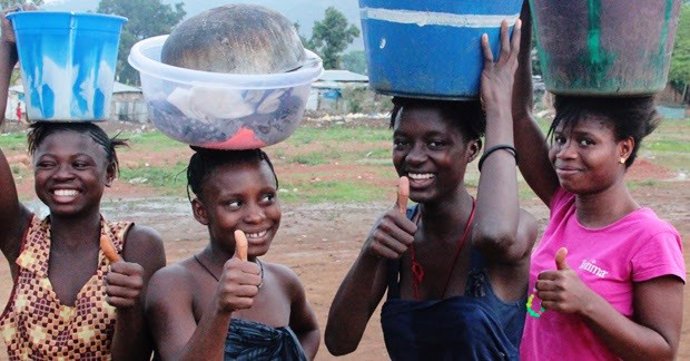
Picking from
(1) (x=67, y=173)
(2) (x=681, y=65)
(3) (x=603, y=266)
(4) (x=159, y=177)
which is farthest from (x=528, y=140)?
(2) (x=681, y=65)

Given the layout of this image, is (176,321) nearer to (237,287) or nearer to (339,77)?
(237,287)

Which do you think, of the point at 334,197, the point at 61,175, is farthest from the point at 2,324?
the point at 334,197

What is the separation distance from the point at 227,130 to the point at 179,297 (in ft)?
1.55

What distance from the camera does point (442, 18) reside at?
7.48ft

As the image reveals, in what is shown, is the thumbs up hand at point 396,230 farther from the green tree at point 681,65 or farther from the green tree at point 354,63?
the green tree at point 354,63

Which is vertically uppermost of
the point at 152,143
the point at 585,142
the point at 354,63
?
the point at 585,142

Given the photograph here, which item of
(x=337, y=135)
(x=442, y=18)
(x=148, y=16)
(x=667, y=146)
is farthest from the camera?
(x=148, y=16)

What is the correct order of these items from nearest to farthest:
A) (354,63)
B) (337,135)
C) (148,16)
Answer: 1. (337,135)
2. (148,16)
3. (354,63)

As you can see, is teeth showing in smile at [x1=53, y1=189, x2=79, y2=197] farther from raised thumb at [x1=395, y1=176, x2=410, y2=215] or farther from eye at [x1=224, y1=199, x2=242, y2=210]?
raised thumb at [x1=395, y1=176, x2=410, y2=215]

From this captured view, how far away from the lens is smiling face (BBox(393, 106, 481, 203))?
2445mm

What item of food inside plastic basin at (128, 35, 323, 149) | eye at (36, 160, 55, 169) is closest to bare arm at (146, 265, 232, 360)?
food inside plastic basin at (128, 35, 323, 149)

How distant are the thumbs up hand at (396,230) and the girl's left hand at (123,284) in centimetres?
63

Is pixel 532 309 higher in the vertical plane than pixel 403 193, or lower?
lower

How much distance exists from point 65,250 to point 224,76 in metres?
0.88
